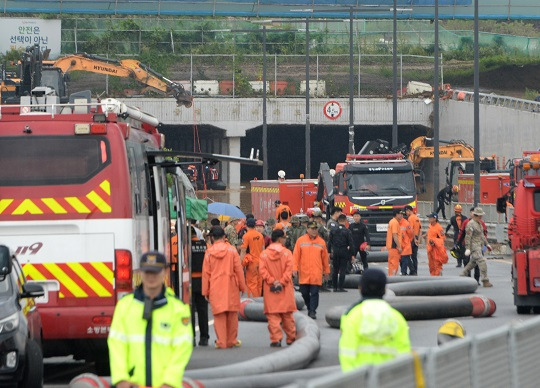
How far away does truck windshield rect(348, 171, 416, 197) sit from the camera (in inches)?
1741

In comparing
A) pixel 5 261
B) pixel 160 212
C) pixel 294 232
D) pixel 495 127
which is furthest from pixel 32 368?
pixel 495 127

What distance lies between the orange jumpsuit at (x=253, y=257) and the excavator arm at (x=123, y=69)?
75.5 feet

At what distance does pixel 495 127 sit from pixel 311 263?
164 feet

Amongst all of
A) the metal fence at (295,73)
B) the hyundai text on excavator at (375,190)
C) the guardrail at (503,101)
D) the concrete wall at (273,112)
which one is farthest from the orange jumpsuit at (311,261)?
the metal fence at (295,73)

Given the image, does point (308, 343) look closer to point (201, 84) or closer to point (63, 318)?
point (63, 318)

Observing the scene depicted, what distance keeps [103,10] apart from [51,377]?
68.9 m

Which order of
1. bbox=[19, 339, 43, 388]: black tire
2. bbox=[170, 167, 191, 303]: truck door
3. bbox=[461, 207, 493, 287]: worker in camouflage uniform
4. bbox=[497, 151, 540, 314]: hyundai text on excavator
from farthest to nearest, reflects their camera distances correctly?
1. bbox=[461, 207, 493, 287]: worker in camouflage uniform
2. bbox=[497, 151, 540, 314]: hyundai text on excavator
3. bbox=[170, 167, 191, 303]: truck door
4. bbox=[19, 339, 43, 388]: black tire

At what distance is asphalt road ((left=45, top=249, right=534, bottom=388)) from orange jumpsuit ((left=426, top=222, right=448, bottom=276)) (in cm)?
125

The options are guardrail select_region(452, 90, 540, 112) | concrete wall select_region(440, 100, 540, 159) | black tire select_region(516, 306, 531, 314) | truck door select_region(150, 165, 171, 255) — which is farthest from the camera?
guardrail select_region(452, 90, 540, 112)

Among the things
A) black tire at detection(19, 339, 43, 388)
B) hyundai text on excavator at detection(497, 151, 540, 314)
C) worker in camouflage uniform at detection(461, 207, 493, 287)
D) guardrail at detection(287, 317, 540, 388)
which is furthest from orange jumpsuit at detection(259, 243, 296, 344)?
worker in camouflage uniform at detection(461, 207, 493, 287)

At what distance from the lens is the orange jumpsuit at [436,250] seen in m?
30.8

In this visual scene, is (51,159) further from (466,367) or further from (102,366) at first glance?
(466,367)

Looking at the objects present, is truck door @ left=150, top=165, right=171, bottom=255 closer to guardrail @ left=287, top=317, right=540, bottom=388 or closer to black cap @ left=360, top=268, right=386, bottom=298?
guardrail @ left=287, top=317, right=540, bottom=388

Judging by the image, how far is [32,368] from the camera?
13.0 metres
